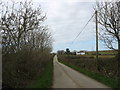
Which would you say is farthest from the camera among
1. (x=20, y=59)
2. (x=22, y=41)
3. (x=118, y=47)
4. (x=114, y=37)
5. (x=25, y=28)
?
(x=114, y=37)

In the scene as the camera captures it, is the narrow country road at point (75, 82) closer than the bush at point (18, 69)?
Yes

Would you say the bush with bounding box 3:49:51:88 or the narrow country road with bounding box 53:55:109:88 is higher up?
the bush with bounding box 3:49:51:88

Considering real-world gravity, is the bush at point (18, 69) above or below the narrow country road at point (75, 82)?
above

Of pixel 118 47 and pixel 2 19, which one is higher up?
pixel 2 19

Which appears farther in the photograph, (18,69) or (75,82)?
(18,69)

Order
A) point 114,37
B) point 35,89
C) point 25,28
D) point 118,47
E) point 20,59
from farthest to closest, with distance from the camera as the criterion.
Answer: point 114,37 < point 118,47 < point 25,28 < point 20,59 < point 35,89

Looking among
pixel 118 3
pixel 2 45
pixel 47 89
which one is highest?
pixel 118 3

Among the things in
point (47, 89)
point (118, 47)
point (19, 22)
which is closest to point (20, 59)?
point (47, 89)

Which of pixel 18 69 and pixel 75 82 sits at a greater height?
pixel 18 69

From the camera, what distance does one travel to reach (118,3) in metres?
32.2

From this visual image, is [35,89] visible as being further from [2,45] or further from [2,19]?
[2,19]

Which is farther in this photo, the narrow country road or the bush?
the bush

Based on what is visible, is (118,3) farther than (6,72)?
Yes

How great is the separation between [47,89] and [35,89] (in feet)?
2.50
